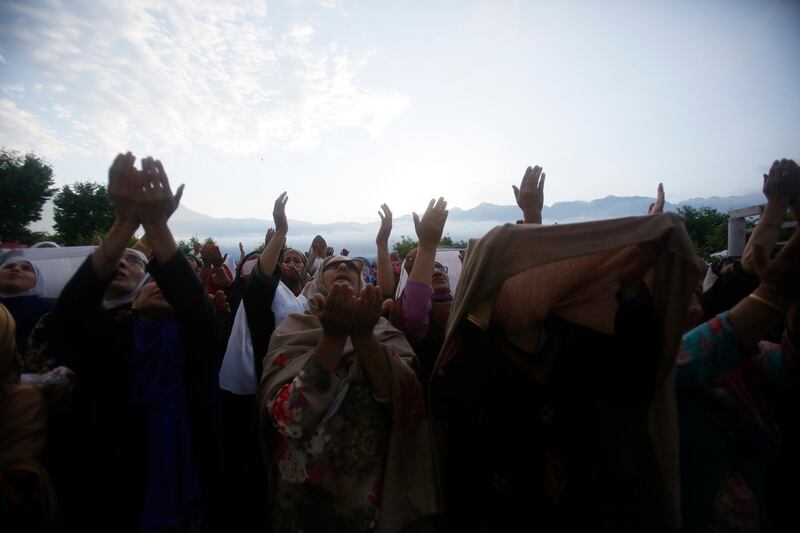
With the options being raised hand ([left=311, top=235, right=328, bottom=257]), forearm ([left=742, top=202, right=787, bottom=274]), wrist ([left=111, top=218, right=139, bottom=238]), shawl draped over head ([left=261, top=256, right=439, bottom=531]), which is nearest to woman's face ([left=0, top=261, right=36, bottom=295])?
wrist ([left=111, top=218, right=139, bottom=238])

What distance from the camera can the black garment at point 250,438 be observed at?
2.59m

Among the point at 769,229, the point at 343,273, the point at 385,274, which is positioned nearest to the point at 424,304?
the point at 343,273

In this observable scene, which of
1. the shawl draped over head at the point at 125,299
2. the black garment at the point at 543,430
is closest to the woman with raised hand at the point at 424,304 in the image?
the black garment at the point at 543,430

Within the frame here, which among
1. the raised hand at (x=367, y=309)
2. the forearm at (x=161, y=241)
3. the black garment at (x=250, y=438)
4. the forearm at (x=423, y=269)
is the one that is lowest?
the black garment at (x=250, y=438)

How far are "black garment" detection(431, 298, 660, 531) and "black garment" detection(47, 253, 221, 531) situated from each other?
1242 mm

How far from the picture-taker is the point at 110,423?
1947 millimetres

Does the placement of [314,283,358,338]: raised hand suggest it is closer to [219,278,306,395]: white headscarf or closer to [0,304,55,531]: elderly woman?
[219,278,306,395]: white headscarf

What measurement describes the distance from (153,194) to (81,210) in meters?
38.6

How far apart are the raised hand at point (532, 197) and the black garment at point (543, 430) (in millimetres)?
962

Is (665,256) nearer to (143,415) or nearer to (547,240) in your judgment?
(547,240)

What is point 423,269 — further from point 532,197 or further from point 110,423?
point 110,423

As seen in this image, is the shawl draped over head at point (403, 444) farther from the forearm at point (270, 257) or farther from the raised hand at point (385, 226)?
the raised hand at point (385, 226)

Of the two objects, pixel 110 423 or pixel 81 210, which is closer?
pixel 110 423

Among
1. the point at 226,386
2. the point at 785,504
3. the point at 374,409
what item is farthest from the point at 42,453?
the point at 785,504
